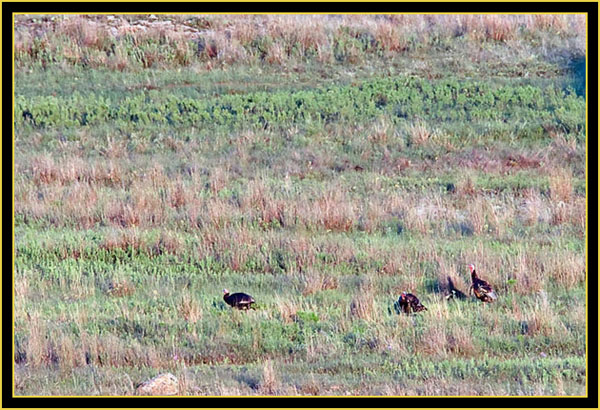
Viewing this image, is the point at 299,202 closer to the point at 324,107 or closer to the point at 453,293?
the point at 453,293

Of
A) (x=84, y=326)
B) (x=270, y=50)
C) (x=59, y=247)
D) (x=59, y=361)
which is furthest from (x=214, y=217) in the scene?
(x=270, y=50)

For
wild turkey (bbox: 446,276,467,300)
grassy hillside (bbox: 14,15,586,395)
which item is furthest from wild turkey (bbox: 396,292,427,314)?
wild turkey (bbox: 446,276,467,300)

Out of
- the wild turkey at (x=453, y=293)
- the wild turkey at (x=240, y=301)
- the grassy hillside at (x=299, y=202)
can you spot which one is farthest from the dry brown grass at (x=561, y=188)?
the wild turkey at (x=240, y=301)

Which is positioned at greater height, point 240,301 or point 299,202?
point 240,301

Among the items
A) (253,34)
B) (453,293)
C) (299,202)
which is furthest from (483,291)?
(253,34)

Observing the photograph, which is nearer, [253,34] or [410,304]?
[410,304]

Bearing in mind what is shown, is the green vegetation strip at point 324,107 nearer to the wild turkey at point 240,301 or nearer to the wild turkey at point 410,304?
the wild turkey at point 240,301
